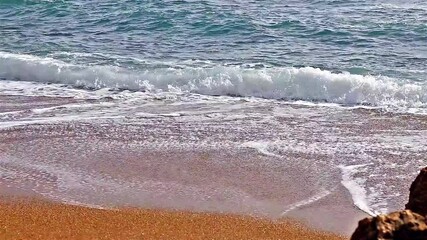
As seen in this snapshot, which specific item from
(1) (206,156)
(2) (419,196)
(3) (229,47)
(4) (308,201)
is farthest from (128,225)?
(3) (229,47)

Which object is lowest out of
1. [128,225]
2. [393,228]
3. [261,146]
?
[261,146]

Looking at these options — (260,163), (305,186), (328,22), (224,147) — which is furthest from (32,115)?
(328,22)

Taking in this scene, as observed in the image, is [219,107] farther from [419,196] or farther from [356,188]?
[419,196]

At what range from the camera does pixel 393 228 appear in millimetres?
3057

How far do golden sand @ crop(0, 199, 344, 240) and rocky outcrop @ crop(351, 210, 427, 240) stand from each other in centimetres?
232

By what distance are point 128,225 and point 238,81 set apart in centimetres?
601

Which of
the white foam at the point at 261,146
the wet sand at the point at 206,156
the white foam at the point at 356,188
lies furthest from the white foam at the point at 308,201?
the white foam at the point at 261,146

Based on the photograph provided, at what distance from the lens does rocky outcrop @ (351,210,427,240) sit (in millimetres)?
3037

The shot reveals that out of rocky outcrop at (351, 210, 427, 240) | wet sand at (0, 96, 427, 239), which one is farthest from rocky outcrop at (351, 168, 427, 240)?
wet sand at (0, 96, 427, 239)

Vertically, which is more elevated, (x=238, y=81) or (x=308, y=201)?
(x=308, y=201)

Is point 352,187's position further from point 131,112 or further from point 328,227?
point 131,112

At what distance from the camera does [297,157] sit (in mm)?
7434

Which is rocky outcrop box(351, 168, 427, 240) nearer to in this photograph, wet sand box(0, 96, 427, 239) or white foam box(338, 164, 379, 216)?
wet sand box(0, 96, 427, 239)

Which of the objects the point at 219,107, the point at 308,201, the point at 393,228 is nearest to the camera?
the point at 393,228
